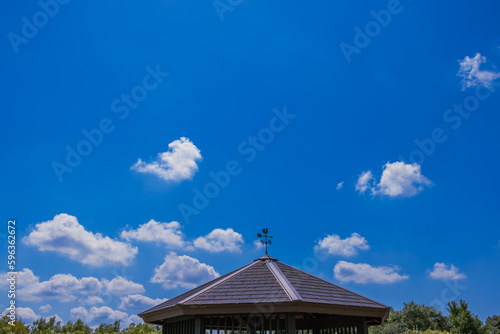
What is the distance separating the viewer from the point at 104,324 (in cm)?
1883

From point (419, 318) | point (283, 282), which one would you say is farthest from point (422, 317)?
point (283, 282)

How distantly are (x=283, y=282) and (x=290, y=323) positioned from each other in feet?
3.72

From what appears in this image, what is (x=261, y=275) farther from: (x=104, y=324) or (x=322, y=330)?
(x=104, y=324)

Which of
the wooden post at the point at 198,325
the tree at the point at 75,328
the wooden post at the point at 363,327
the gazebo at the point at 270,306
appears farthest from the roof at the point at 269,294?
the tree at the point at 75,328

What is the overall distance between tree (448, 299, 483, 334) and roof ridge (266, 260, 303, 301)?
18.9 meters

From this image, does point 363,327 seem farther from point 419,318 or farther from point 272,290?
point 419,318

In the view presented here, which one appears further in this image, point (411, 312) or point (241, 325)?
point (411, 312)

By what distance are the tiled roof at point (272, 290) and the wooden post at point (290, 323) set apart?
416 mm

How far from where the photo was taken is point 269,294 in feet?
27.0

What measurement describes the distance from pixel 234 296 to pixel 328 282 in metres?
3.38

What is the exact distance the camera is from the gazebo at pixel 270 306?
26.1ft

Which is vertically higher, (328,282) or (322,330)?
(328,282)

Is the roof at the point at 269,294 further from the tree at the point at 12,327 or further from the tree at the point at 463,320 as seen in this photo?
the tree at the point at 463,320

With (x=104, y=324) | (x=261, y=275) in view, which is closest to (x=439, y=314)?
(x=104, y=324)
